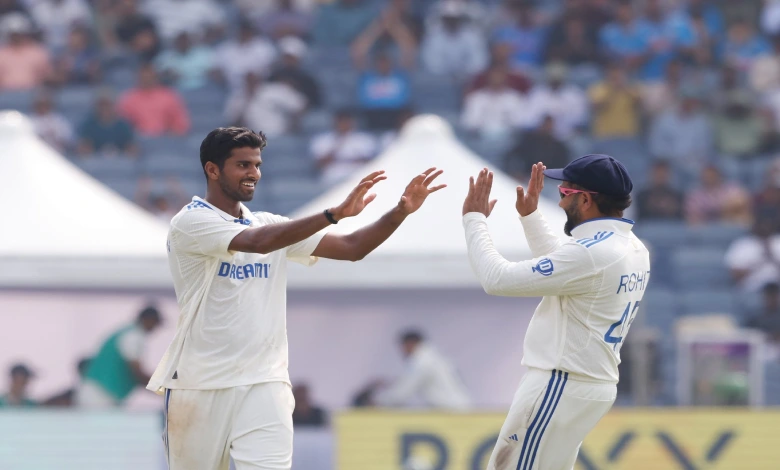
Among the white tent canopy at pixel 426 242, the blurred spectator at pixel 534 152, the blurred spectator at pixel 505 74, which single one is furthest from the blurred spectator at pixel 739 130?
the white tent canopy at pixel 426 242

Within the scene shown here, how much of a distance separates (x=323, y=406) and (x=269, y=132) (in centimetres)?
543

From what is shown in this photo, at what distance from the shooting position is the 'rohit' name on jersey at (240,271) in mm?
6070

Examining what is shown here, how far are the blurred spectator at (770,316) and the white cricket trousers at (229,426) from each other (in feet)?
Result: 29.9

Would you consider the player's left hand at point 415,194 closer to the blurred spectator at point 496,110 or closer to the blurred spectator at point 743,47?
the blurred spectator at point 496,110

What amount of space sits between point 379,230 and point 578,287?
3.00 feet

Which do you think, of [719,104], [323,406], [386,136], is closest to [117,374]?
[323,406]

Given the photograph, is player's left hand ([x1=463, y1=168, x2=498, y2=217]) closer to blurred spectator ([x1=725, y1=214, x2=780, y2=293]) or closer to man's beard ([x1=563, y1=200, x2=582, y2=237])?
man's beard ([x1=563, y1=200, x2=582, y2=237])

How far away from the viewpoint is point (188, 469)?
611 centimetres

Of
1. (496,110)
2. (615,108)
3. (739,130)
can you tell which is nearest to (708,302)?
(739,130)

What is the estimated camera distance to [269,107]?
→ 1716 centimetres

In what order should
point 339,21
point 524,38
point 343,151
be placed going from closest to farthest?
point 343,151, point 524,38, point 339,21

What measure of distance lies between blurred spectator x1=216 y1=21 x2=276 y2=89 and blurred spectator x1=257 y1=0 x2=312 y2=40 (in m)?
0.46

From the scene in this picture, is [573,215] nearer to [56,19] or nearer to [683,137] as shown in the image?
[683,137]

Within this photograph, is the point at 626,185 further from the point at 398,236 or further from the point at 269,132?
the point at 269,132
